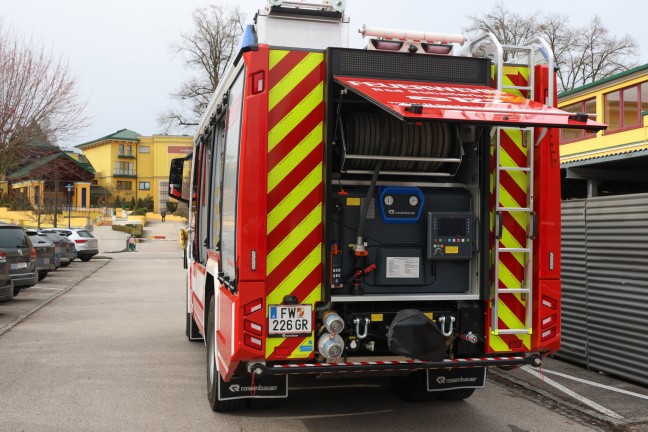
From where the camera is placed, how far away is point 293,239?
16.8ft

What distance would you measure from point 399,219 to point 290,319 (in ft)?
3.75

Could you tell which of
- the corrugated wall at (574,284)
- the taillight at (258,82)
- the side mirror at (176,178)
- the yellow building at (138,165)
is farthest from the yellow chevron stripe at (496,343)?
the yellow building at (138,165)

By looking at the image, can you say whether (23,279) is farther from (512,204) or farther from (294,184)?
(512,204)

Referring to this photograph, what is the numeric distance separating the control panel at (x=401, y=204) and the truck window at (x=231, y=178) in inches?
43.9

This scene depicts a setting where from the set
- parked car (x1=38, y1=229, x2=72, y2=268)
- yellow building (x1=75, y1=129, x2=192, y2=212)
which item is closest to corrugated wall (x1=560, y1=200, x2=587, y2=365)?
parked car (x1=38, y1=229, x2=72, y2=268)

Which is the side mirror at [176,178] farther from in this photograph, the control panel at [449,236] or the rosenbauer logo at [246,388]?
the control panel at [449,236]

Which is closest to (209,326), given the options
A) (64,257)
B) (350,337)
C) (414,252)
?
(350,337)

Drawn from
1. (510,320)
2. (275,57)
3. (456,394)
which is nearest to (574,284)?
(456,394)

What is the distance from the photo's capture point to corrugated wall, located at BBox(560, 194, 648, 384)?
737 cm

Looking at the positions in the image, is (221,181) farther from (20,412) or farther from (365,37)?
(20,412)

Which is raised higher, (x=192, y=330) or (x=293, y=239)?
(x=293, y=239)

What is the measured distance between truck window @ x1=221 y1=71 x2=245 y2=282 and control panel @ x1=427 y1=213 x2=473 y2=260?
1.48m

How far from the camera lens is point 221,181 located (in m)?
6.20

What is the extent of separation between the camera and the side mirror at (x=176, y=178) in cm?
1074
